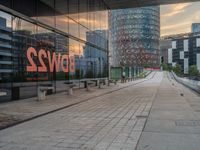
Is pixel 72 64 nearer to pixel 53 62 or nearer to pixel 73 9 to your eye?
pixel 53 62

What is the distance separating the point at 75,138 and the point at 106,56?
27282 millimetres

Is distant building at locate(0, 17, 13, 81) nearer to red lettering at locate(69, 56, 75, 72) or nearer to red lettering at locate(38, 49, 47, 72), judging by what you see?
red lettering at locate(38, 49, 47, 72)

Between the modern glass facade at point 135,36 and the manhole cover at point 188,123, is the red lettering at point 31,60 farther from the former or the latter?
the modern glass facade at point 135,36

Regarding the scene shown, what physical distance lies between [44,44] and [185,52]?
142 metres

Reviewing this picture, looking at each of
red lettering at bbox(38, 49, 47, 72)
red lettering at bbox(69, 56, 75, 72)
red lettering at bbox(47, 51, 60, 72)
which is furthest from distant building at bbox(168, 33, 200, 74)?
red lettering at bbox(38, 49, 47, 72)

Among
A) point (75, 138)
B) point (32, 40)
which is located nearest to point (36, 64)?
point (32, 40)

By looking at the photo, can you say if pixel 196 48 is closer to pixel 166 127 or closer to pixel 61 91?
pixel 61 91

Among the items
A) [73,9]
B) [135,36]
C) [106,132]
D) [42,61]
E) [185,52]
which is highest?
[135,36]

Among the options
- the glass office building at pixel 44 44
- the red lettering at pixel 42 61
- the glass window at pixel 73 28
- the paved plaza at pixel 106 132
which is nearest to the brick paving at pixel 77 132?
the paved plaza at pixel 106 132

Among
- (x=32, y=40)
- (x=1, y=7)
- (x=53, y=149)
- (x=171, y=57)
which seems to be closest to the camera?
(x=53, y=149)

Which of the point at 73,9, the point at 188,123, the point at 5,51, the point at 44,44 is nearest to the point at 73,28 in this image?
the point at 73,9

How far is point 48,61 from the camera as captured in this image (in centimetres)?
1739

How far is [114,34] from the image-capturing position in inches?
4712

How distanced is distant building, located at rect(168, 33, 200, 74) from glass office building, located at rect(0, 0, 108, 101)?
396 feet
